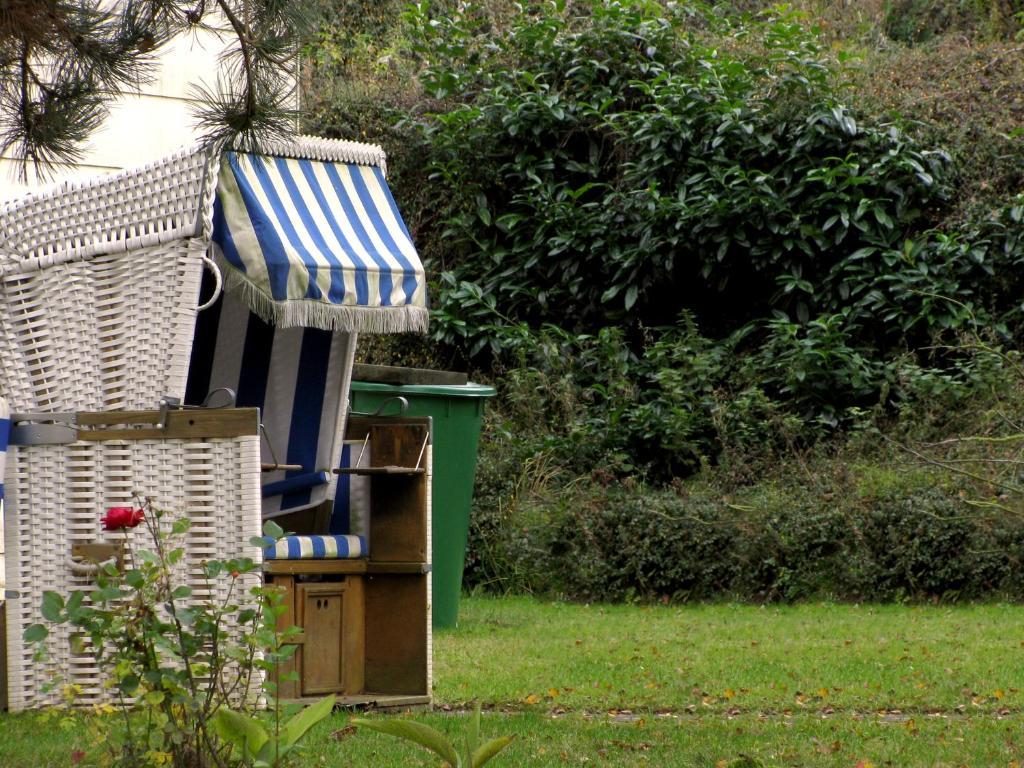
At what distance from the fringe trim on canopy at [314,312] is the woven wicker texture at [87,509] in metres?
0.46

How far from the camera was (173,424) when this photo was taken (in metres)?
4.29

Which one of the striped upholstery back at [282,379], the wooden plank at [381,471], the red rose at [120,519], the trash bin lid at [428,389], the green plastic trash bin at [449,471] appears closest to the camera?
the red rose at [120,519]

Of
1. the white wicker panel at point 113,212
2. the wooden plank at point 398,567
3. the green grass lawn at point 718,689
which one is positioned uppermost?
the white wicker panel at point 113,212

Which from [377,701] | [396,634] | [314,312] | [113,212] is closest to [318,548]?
[396,634]

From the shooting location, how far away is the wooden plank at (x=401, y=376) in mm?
6816

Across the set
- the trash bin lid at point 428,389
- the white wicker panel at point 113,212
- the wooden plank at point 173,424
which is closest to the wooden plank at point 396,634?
the wooden plank at point 173,424

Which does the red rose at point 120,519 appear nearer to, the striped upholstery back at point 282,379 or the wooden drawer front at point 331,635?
the wooden drawer front at point 331,635

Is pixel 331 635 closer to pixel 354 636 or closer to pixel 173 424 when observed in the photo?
pixel 354 636

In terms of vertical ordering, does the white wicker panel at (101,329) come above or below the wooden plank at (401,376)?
above

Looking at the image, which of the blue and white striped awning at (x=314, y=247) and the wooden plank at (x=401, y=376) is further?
the wooden plank at (x=401, y=376)

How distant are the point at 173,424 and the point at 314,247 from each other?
A: 79 cm

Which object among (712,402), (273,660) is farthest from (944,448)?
(273,660)

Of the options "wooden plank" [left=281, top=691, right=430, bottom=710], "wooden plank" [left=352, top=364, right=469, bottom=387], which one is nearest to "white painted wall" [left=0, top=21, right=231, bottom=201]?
"wooden plank" [left=352, top=364, right=469, bottom=387]

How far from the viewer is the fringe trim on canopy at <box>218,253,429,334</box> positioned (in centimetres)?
436
